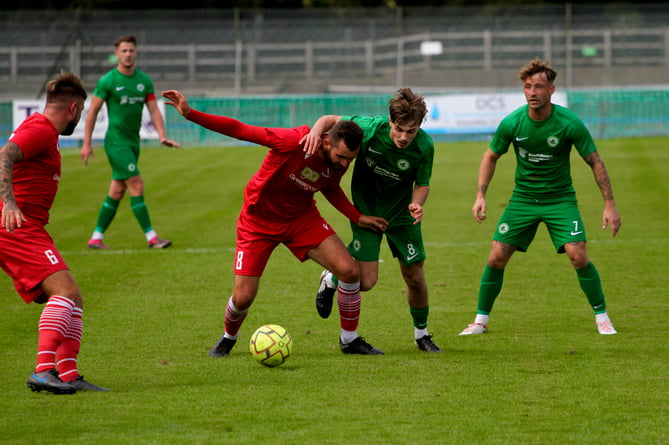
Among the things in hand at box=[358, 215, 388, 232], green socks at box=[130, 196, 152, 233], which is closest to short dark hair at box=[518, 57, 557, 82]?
hand at box=[358, 215, 388, 232]

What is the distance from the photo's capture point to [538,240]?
12352mm

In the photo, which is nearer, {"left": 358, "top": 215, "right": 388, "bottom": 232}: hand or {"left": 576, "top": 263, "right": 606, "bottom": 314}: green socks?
{"left": 358, "top": 215, "right": 388, "bottom": 232}: hand

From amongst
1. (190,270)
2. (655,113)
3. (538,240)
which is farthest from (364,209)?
(655,113)

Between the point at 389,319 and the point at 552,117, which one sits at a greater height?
the point at 552,117

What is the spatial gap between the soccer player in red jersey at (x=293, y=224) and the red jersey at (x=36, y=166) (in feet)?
4.41

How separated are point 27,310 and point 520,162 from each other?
4618 millimetres

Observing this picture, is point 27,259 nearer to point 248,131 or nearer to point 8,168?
point 8,168

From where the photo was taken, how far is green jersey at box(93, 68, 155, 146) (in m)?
11.6

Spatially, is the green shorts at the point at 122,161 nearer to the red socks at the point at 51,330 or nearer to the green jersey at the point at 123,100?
the green jersey at the point at 123,100

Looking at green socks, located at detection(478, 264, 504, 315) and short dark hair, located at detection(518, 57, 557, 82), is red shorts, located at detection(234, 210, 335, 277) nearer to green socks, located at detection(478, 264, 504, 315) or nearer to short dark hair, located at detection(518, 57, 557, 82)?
green socks, located at detection(478, 264, 504, 315)

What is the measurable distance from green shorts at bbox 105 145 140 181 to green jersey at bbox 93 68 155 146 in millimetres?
82

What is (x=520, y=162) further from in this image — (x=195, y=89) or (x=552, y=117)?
(x=195, y=89)

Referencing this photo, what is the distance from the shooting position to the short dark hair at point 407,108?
6219 mm

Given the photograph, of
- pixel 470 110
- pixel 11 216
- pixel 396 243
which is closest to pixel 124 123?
pixel 396 243
